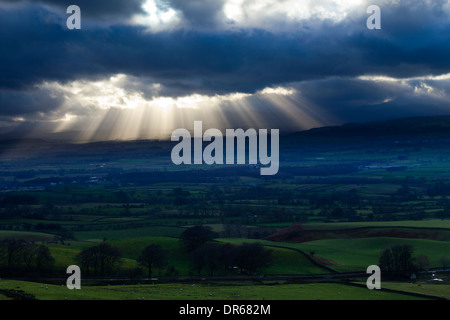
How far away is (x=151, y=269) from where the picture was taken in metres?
84.9

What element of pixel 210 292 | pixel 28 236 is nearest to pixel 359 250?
pixel 210 292

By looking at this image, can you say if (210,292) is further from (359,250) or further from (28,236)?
(28,236)

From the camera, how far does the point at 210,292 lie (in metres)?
60.8

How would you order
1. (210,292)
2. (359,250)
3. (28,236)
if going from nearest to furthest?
(210,292)
(359,250)
(28,236)

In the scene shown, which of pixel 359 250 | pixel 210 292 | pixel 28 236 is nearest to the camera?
pixel 210 292

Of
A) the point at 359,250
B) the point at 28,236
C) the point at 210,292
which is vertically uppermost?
the point at 28,236

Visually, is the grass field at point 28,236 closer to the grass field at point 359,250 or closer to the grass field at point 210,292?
the grass field at point 210,292

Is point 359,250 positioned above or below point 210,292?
above

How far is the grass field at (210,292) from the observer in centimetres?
5381

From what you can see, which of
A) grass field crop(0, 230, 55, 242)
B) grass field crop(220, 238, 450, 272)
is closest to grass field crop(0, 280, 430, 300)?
grass field crop(220, 238, 450, 272)
